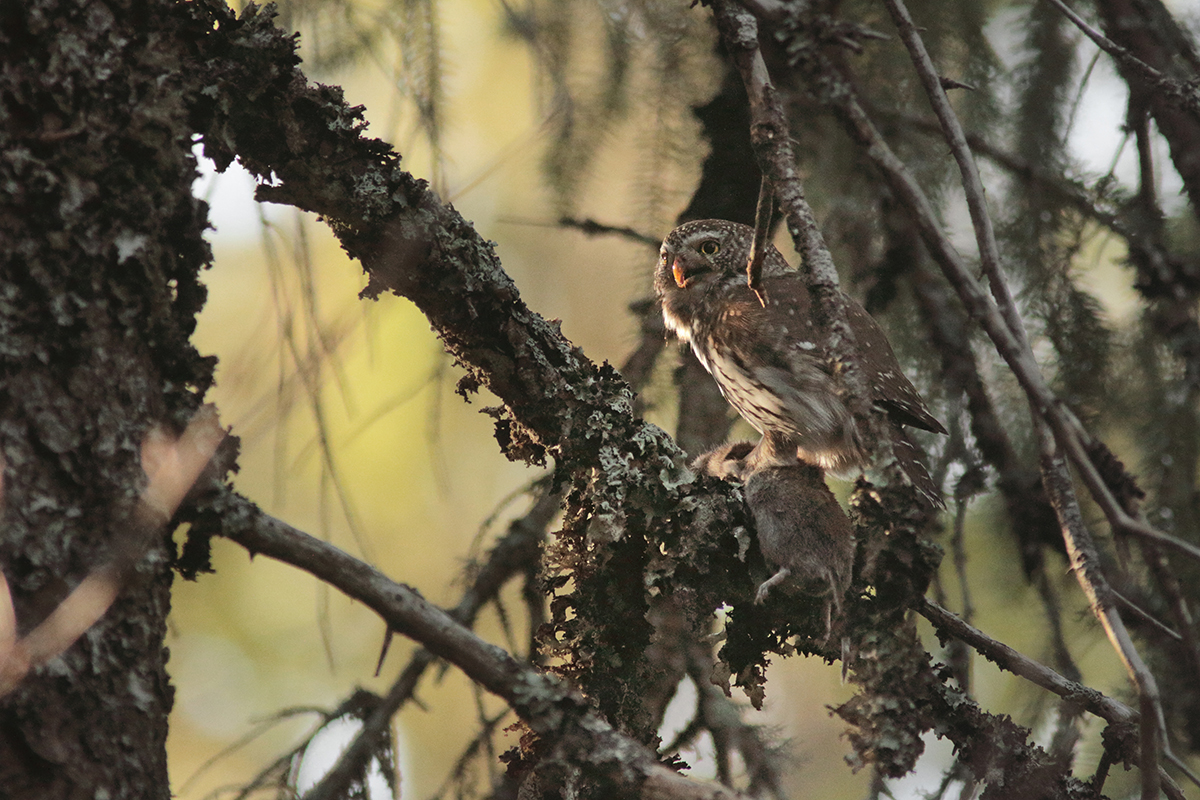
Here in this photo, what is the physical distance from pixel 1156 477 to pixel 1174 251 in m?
0.65

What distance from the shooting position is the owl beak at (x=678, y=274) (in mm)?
3166

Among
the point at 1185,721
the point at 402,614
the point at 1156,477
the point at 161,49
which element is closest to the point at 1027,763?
the point at 1185,721

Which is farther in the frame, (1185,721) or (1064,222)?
(1064,222)

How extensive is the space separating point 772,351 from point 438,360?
1174 mm

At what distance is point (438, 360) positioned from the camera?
2.15 meters

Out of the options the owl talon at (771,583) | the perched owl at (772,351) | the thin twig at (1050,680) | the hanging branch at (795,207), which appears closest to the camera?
the hanging branch at (795,207)

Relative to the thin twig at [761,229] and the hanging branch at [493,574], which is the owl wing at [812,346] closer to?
the hanging branch at [493,574]

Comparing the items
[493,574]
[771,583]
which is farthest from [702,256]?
[771,583]

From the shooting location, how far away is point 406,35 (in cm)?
206

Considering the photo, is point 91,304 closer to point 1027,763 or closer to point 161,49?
point 161,49

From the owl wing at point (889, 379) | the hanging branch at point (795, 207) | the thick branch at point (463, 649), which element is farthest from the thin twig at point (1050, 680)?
the owl wing at point (889, 379)

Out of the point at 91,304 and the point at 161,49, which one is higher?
the point at 161,49

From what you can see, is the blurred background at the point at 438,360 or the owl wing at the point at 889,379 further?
the owl wing at the point at 889,379

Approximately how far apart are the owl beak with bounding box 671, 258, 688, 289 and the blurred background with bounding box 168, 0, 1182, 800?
0.21 metres
